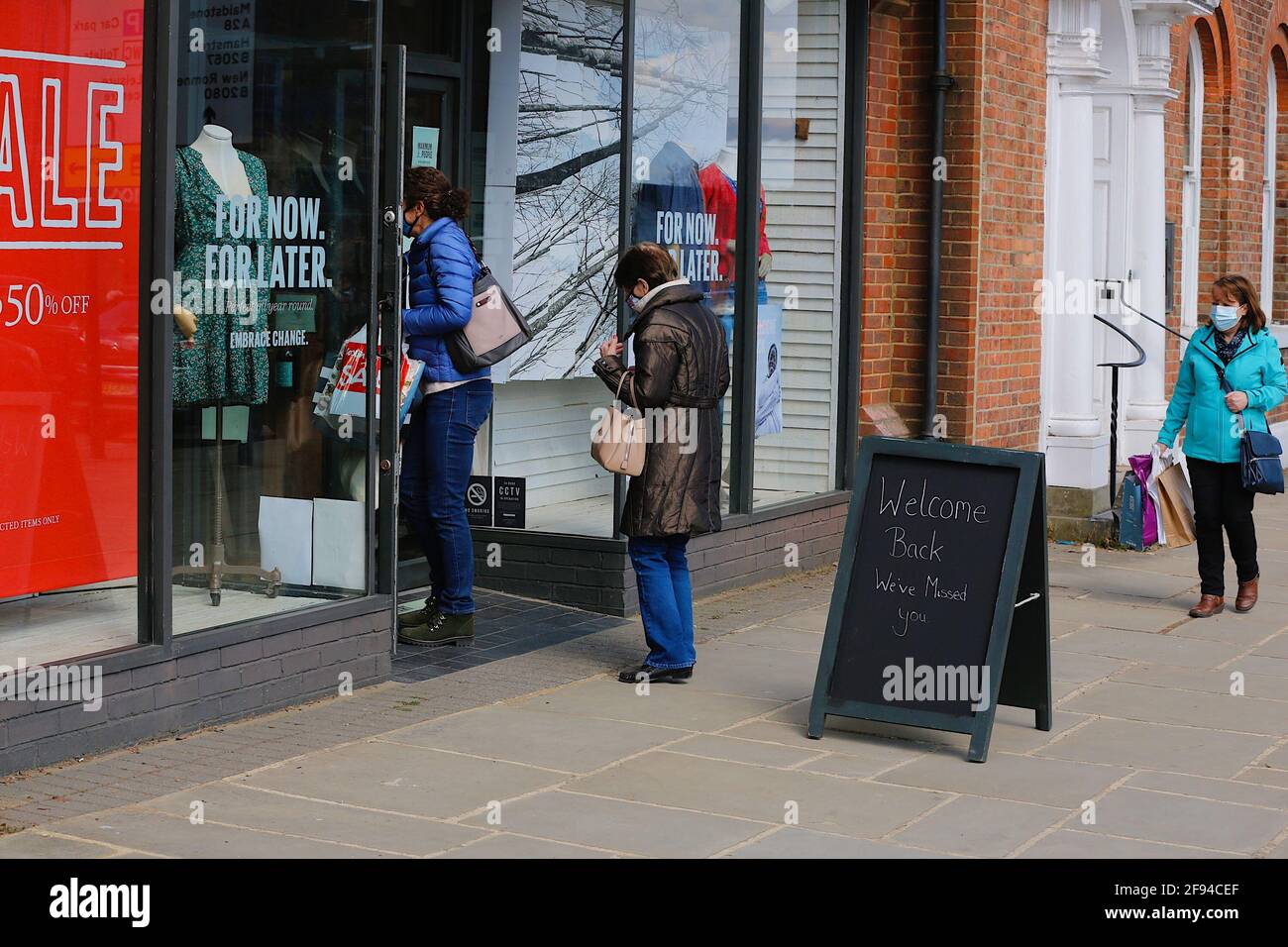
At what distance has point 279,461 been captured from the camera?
284 inches

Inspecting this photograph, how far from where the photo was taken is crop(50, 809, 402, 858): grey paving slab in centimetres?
516

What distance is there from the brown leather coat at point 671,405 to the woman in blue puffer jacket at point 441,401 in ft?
2.83

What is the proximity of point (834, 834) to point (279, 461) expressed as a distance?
291cm

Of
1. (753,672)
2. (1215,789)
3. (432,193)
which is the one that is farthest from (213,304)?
(1215,789)

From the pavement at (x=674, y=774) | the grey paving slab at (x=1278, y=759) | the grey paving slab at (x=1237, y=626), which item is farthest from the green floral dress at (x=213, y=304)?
the grey paving slab at (x=1237, y=626)

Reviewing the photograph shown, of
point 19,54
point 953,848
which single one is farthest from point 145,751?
point 953,848

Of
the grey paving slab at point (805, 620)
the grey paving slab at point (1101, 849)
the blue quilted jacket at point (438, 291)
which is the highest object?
the blue quilted jacket at point (438, 291)

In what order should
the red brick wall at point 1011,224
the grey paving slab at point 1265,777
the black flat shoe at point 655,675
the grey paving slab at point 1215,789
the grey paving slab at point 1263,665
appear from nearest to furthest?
the grey paving slab at point 1215,789, the grey paving slab at point 1265,777, the black flat shoe at point 655,675, the grey paving slab at point 1263,665, the red brick wall at point 1011,224

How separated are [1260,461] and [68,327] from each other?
5983mm

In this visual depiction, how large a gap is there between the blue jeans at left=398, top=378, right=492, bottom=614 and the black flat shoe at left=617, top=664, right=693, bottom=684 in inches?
35.5

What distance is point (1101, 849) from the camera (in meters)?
5.43

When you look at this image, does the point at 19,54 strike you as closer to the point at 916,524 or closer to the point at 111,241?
the point at 111,241

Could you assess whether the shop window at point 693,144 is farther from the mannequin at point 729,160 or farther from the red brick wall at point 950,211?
the red brick wall at point 950,211

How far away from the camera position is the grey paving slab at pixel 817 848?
532cm
